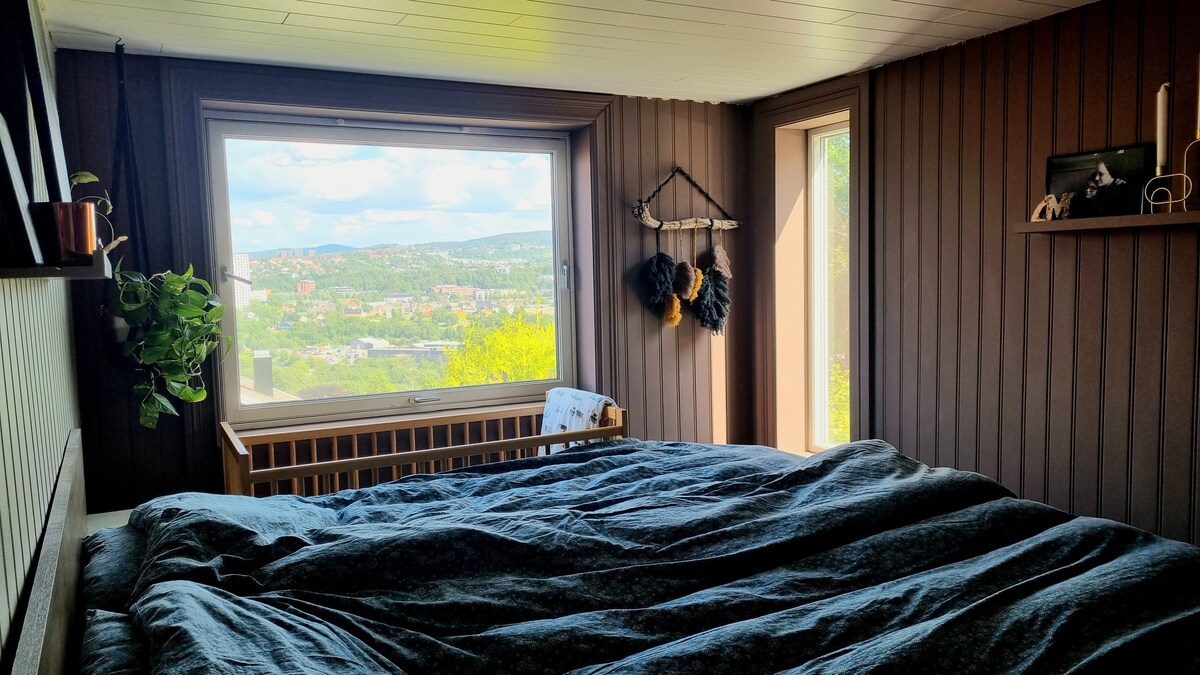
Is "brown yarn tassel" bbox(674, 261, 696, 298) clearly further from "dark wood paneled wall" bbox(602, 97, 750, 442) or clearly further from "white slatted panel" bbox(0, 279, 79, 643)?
"white slatted panel" bbox(0, 279, 79, 643)

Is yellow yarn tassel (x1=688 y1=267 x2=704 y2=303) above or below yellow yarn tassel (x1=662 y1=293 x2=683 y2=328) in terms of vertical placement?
above

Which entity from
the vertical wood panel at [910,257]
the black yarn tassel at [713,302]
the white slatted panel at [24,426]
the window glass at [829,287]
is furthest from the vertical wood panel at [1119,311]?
the white slatted panel at [24,426]

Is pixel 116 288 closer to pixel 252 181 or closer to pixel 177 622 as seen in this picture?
pixel 252 181

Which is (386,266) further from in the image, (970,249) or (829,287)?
(970,249)

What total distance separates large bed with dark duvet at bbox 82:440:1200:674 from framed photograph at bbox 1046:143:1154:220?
4.37 ft

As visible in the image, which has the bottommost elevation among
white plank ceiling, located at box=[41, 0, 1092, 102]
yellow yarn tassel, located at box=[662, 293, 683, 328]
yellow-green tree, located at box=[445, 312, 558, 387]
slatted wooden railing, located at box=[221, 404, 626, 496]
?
slatted wooden railing, located at box=[221, 404, 626, 496]

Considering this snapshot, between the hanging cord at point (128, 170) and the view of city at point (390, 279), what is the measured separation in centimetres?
38

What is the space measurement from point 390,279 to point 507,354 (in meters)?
0.65

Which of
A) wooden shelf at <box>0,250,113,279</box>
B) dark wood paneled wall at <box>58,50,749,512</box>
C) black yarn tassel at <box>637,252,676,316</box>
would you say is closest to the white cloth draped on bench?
dark wood paneled wall at <box>58,50,749,512</box>

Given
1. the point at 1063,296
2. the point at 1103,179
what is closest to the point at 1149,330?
the point at 1063,296

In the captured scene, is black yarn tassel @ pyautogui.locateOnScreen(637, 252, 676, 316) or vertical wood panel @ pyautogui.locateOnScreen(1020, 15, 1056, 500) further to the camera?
black yarn tassel @ pyautogui.locateOnScreen(637, 252, 676, 316)

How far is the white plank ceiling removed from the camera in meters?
2.59

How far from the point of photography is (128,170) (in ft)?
10.1

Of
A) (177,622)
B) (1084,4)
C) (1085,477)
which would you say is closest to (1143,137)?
(1084,4)
